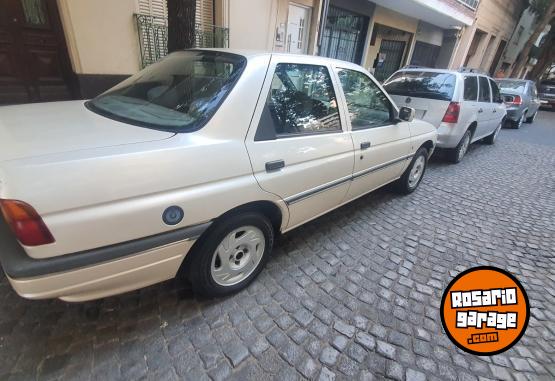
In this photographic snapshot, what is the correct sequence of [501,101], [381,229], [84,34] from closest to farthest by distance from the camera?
1. [381,229]
2. [84,34]
3. [501,101]

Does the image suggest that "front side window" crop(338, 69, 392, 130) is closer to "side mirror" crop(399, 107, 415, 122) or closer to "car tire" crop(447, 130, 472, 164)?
"side mirror" crop(399, 107, 415, 122)

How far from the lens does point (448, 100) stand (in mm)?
5176

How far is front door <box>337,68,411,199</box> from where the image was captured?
9.57ft

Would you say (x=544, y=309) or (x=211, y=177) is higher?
(x=211, y=177)

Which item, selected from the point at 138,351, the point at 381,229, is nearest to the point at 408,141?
the point at 381,229

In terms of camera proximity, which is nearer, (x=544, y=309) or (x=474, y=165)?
(x=544, y=309)

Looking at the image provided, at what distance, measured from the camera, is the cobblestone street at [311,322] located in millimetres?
1787

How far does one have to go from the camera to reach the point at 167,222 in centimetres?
166

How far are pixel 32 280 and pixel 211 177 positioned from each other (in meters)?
0.96

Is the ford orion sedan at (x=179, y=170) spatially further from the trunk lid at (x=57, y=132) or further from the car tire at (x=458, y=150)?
the car tire at (x=458, y=150)

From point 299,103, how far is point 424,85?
13.5 feet

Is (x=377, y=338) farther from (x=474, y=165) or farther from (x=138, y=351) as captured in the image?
(x=474, y=165)

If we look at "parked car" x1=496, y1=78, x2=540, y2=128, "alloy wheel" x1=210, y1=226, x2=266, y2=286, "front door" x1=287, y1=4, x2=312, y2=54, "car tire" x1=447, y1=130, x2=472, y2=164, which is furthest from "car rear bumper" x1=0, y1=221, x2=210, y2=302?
"parked car" x1=496, y1=78, x2=540, y2=128

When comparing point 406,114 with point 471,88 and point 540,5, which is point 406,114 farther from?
point 540,5
